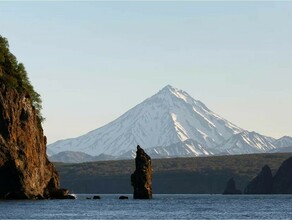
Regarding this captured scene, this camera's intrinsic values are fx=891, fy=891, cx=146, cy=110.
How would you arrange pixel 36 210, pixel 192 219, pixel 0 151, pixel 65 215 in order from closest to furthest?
1. pixel 192 219
2. pixel 65 215
3. pixel 36 210
4. pixel 0 151

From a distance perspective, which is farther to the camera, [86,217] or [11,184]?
[11,184]

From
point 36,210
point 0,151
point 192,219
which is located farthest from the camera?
point 0,151

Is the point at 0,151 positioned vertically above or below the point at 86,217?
above

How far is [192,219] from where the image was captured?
142 meters

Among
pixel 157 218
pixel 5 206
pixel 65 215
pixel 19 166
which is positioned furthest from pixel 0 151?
pixel 157 218

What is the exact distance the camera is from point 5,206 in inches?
6580

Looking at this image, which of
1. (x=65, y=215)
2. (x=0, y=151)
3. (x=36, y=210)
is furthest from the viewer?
(x=0, y=151)

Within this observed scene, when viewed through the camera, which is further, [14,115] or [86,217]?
[14,115]

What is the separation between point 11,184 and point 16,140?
975 centimetres

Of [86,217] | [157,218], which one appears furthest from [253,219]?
[86,217]

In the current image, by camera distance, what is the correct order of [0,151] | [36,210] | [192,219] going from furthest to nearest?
[0,151] → [36,210] → [192,219]

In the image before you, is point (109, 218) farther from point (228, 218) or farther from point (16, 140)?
point (16, 140)

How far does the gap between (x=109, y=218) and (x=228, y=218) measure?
19.5 meters

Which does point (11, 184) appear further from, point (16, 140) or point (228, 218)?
point (228, 218)
